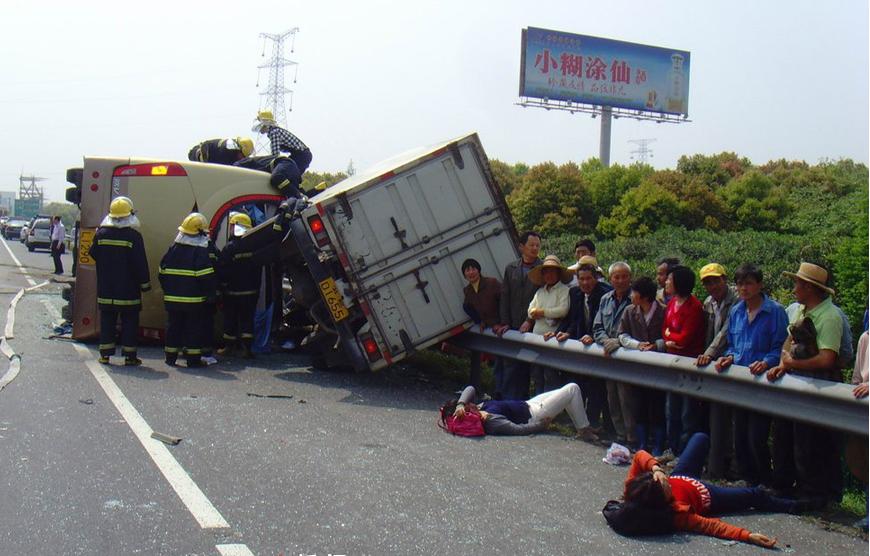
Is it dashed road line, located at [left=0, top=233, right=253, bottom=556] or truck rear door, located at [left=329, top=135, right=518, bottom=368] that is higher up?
truck rear door, located at [left=329, top=135, right=518, bottom=368]

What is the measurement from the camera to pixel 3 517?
527 cm

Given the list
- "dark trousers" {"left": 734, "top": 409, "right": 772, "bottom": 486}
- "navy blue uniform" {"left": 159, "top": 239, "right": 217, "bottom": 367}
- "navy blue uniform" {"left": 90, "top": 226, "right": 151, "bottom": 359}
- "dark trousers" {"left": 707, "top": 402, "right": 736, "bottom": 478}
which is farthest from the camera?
"navy blue uniform" {"left": 90, "top": 226, "right": 151, "bottom": 359}

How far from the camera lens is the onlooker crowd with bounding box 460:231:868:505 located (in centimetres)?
614

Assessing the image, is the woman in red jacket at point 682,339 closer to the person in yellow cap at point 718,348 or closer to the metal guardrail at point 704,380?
the person in yellow cap at point 718,348

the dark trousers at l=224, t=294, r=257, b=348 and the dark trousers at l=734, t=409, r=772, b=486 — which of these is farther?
the dark trousers at l=224, t=294, r=257, b=348

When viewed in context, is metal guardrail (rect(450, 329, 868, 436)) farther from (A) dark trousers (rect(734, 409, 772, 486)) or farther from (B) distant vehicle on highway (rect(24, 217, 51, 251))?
(B) distant vehicle on highway (rect(24, 217, 51, 251))

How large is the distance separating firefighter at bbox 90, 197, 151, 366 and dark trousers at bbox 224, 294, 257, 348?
1.08 meters

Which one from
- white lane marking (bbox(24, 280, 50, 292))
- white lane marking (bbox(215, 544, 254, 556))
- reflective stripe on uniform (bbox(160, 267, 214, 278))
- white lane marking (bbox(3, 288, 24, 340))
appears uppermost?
reflective stripe on uniform (bbox(160, 267, 214, 278))

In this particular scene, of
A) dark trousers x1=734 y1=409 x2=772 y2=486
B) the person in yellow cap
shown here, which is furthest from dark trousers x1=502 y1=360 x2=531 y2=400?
dark trousers x1=734 y1=409 x2=772 y2=486

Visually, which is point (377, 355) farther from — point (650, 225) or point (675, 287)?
point (650, 225)

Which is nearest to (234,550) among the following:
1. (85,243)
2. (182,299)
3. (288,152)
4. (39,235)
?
(182,299)

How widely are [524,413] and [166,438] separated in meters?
2.89

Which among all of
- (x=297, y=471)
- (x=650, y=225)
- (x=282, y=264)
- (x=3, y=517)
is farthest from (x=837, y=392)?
(x=650, y=225)

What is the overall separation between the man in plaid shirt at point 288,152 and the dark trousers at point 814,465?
25.9ft
